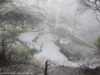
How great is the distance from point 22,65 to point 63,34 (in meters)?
2.21

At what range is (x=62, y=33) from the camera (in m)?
7.04

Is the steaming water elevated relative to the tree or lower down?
lower down

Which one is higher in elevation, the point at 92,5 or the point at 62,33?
the point at 92,5

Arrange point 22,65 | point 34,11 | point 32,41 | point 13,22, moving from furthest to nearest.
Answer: point 34,11, point 13,22, point 32,41, point 22,65

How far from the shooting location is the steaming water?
6.34m

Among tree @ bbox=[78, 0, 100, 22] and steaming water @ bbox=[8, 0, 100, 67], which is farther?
tree @ bbox=[78, 0, 100, 22]

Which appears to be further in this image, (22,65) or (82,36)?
(82,36)

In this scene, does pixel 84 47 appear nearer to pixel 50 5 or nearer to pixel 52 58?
pixel 52 58

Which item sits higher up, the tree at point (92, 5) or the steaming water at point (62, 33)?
the tree at point (92, 5)

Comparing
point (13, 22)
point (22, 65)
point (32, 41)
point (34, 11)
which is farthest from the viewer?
point (34, 11)

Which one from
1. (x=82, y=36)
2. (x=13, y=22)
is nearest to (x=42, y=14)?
(x=13, y=22)

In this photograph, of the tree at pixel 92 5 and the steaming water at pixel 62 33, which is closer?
the steaming water at pixel 62 33

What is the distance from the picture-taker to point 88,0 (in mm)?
6941

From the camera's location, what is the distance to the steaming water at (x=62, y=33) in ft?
20.8
